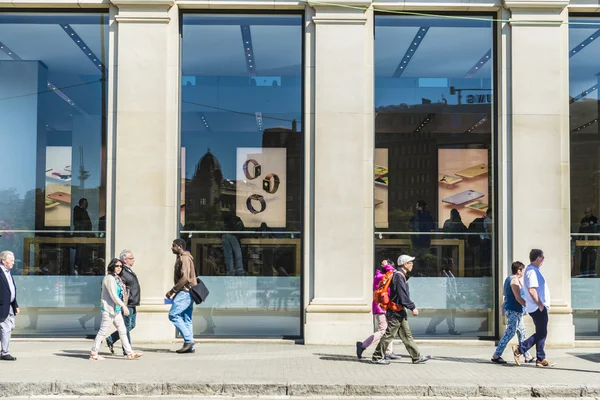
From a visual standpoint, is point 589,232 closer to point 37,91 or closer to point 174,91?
point 174,91

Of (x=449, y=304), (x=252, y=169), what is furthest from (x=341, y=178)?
(x=449, y=304)

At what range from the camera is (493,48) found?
1441 centimetres

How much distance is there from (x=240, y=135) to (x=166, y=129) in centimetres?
138

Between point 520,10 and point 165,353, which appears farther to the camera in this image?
point 520,10

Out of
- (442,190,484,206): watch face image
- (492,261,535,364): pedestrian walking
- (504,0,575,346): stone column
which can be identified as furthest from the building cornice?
(492,261,535,364): pedestrian walking

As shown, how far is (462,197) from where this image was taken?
561 inches

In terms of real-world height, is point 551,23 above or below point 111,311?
above

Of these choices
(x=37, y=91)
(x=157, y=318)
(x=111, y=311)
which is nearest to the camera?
(x=111, y=311)

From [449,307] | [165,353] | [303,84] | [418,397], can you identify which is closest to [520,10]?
[303,84]

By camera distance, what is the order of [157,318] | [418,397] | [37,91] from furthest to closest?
[37,91] → [157,318] → [418,397]

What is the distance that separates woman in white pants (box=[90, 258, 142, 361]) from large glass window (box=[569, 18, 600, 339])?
8076 millimetres

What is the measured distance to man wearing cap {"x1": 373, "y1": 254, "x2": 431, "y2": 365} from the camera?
37.4 feet

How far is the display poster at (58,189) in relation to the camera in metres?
14.3

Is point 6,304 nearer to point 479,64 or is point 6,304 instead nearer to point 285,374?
point 285,374
